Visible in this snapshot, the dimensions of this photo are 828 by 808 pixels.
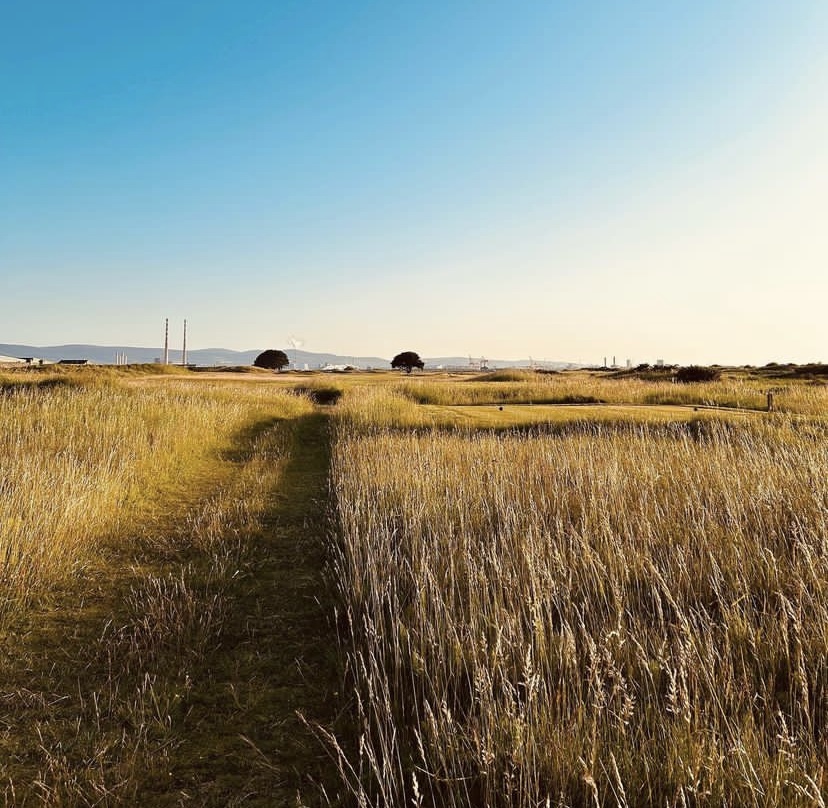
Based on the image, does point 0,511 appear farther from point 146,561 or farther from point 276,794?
point 276,794

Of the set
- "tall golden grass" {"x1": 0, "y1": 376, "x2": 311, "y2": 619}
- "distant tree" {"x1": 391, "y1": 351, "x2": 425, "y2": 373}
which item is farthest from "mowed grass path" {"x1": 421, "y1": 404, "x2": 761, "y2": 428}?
"distant tree" {"x1": 391, "y1": 351, "x2": 425, "y2": 373}

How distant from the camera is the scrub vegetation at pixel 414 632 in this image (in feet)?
7.08

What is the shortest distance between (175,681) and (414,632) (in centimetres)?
151

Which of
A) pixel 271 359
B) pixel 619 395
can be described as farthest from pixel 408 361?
pixel 619 395

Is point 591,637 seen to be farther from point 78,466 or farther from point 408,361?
point 408,361

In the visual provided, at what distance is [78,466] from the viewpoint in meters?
7.61

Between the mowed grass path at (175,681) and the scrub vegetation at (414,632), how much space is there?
0.06 feet

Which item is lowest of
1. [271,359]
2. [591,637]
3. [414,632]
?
[414,632]

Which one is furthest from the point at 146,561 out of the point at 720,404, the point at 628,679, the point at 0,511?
the point at 720,404

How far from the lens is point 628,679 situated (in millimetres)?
2777

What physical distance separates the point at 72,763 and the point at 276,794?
1.05 meters

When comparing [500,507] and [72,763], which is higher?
[500,507]

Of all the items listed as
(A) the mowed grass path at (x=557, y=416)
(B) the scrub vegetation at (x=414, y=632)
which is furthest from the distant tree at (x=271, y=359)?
(B) the scrub vegetation at (x=414, y=632)

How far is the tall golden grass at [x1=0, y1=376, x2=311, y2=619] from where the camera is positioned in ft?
15.9
